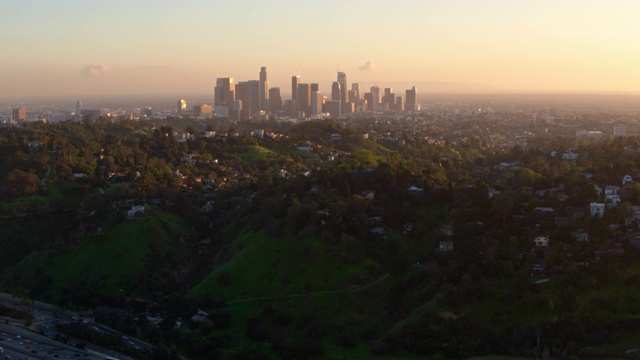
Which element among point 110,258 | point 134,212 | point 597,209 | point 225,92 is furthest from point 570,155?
point 225,92

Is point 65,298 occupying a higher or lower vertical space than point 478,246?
lower

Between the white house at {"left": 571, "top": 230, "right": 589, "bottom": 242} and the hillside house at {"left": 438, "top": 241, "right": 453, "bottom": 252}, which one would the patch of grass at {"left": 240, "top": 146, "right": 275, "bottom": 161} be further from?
the white house at {"left": 571, "top": 230, "right": 589, "bottom": 242}

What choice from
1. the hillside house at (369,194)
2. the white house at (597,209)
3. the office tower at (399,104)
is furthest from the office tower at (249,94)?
the white house at (597,209)

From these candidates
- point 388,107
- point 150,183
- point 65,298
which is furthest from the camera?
point 388,107

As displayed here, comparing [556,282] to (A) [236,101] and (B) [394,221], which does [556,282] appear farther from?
(A) [236,101]

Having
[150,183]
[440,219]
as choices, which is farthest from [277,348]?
[150,183]

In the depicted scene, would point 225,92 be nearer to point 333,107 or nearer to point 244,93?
point 244,93
